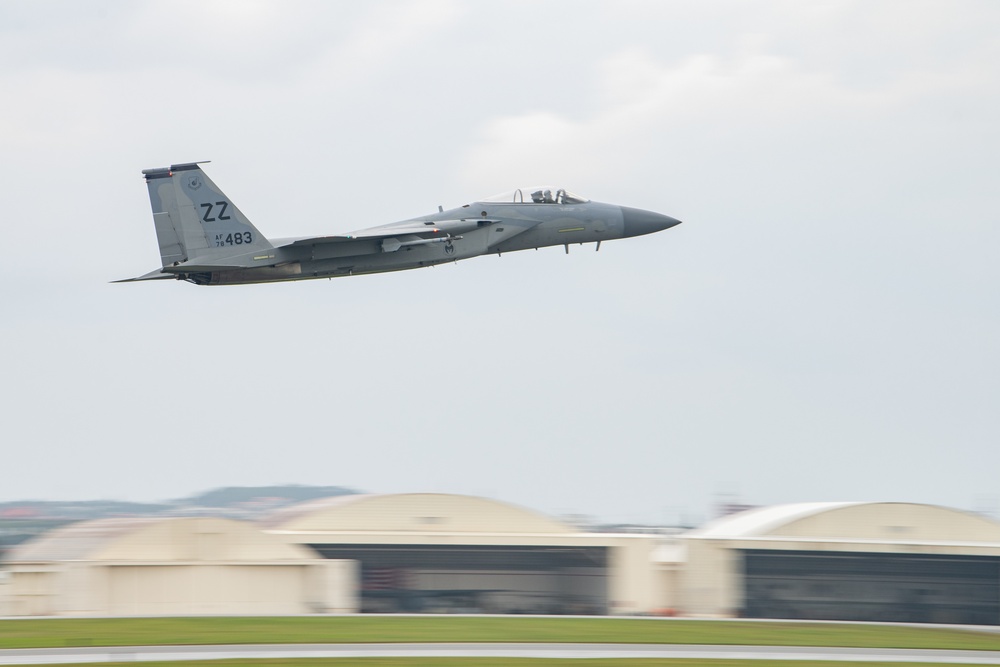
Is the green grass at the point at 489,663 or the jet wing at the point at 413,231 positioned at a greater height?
the jet wing at the point at 413,231

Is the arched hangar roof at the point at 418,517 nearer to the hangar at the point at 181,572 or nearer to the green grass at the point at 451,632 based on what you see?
the hangar at the point at 181,572

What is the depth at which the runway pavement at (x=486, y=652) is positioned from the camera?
27719 millimetres

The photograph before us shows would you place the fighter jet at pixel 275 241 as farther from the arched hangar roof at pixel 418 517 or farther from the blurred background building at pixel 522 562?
the arched hangar roof at pixel 418 517

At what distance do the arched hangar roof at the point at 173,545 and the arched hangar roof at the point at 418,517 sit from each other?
3.37 meters

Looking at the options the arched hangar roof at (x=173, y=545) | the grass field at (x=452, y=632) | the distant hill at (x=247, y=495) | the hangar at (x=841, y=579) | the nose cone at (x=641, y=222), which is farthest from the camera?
the distant hill at (x=247, y=495)

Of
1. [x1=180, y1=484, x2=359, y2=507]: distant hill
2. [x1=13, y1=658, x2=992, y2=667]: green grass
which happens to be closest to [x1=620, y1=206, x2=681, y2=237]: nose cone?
[x1=13, y1=658, x2=992, y2=667]: green grass

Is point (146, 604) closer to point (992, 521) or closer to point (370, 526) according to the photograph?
point (370, 526)

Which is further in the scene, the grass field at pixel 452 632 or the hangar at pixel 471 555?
the hangar at pixel 471 555

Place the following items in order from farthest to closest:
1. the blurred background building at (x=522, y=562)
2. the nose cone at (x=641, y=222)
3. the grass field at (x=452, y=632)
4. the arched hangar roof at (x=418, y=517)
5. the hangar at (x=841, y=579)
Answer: the arched hangar roof at (x=418, y=517)
the hangar at (x=841, y=579)
the blurred background building at (x=522, y=562)
the nose cone at (x=641, y=222)
the grass field at (x=452, y=632)

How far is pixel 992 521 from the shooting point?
47812 mm

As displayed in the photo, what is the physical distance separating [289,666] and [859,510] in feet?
93.1

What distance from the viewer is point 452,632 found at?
1384 inches

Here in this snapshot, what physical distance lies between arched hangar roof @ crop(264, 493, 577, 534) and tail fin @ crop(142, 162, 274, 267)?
47.9ft

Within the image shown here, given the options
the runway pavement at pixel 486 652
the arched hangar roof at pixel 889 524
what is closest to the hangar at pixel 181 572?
the runway pavement at pixel 486 652
